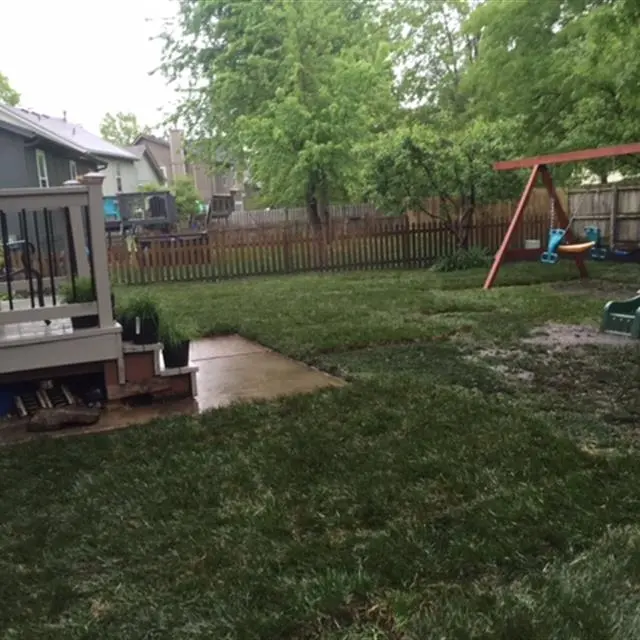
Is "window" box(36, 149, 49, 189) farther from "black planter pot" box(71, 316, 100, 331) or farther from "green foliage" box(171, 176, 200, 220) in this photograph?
"black planter pot" box(71, 316, 100, 331)

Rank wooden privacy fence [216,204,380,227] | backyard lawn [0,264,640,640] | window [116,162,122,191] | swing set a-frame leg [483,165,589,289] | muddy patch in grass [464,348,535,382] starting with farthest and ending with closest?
window [116,162,122,191] → wooden privacy fence [216,204,380,227] → swing set a-frame leg [483,165,589,289] → muddy patch in grass [464,348,535,382] → backyard lawn [0,264,640,640]

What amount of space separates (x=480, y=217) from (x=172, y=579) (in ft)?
41.3

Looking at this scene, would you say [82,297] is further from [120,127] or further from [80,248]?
[120,127]

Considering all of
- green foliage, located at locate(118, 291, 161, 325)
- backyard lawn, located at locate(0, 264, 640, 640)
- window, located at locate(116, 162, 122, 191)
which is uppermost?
window, located at locate(116, 162, 122, 191)

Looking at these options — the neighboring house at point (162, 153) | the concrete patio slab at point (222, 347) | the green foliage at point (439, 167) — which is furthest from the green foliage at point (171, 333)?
the neighboring house at point (162, 153)

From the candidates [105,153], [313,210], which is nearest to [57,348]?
[313,210]

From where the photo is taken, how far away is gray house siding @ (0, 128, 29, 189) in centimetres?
1533

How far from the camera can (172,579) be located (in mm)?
2225

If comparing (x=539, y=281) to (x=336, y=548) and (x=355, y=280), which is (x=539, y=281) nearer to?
(x=355, y=280)

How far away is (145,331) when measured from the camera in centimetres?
425

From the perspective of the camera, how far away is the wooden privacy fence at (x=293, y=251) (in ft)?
41.4

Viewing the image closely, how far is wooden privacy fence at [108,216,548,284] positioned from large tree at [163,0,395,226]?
13.1ft

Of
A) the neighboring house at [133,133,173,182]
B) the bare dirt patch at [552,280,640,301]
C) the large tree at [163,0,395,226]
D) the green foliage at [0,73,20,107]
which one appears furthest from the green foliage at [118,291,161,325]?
the neighboring house at [133,133,173,182]

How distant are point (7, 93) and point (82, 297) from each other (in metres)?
35.5
